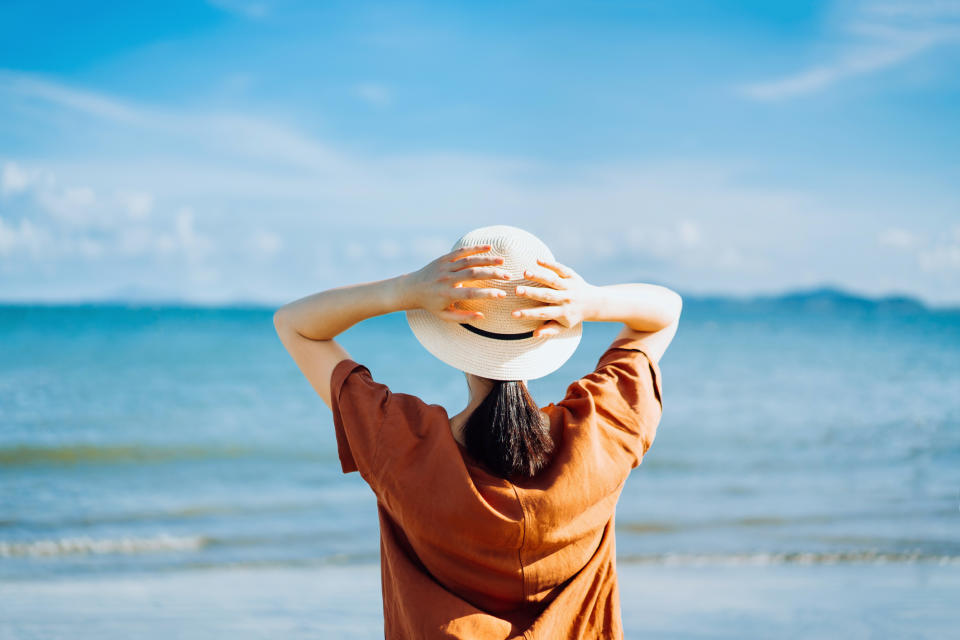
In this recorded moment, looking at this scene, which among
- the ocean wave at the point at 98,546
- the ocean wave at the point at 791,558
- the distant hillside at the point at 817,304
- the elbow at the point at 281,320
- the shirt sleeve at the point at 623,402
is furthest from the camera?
the distant hillside at the point at 817,304

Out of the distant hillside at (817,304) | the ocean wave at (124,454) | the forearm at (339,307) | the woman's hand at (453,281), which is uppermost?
the woman's hand at (453,281)

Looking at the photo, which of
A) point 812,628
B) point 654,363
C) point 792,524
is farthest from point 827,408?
point 654,363

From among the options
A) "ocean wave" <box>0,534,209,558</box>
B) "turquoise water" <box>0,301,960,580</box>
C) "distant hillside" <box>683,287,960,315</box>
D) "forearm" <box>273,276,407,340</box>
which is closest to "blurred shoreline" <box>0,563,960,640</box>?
"turquoise water" <box>0,301,960,580</box>

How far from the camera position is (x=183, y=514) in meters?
7.16

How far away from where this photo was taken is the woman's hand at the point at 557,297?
1523mm

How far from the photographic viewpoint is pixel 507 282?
154 centimetres

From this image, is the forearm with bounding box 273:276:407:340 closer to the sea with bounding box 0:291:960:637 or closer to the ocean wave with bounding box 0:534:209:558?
the sea with bounding box 0:291:960:637

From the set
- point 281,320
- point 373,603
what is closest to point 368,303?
point 281,320

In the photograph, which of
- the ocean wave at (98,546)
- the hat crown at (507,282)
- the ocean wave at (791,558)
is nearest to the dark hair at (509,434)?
the hat crown at (507,282)

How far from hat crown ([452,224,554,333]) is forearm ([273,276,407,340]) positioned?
13 cm

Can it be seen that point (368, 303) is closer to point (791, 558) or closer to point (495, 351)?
point (495, 351)

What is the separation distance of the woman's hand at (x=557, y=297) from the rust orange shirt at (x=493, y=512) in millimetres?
117

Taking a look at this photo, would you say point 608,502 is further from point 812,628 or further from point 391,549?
point 812,628

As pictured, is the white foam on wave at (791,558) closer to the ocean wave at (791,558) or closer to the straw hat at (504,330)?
the ocean wave at (791,558)
